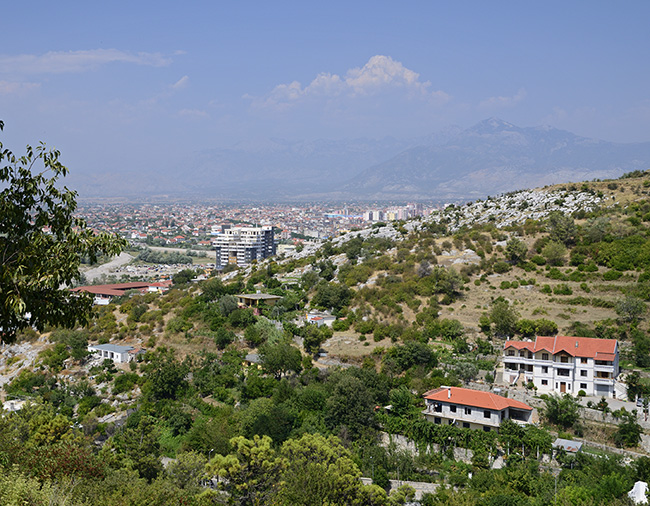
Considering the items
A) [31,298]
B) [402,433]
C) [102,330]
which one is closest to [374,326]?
[402,433]

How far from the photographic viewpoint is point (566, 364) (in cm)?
1766

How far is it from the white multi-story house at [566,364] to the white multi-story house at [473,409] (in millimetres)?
2108

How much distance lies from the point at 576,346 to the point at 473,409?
4510 millimetres

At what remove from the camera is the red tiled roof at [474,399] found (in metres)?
15.9

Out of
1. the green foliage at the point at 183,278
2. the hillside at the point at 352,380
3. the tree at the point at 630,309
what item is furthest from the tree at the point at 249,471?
the green foliage at the point at 183,278

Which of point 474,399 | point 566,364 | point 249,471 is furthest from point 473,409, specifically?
point 249,471

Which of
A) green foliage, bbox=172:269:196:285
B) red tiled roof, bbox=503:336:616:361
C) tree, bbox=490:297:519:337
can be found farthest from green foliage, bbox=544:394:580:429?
green foliage, bbox=172:269:196:285

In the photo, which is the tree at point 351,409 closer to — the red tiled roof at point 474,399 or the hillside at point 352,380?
the hillside at point 352,380

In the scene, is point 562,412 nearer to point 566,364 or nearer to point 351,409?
point 566,364

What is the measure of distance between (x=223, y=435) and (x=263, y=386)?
10.5 ft

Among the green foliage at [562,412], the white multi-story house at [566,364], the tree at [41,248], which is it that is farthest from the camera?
the white multi-story house at [566,364]

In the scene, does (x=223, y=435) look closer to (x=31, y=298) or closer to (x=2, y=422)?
(x=2, y=422)

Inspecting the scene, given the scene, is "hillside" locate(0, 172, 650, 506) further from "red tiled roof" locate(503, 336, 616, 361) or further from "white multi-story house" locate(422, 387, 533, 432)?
"red tiled roof" locate(503, 336, 616, 361)

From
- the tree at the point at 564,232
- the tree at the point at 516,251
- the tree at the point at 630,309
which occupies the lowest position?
the tree at the point at 630,309
